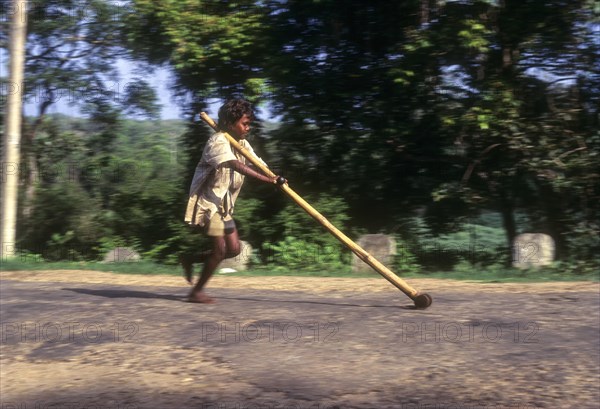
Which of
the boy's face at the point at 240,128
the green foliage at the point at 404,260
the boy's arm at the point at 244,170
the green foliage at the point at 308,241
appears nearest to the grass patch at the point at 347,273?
the green foliage at the point at 404,260

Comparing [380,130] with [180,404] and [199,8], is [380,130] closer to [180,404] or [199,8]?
[199,8]

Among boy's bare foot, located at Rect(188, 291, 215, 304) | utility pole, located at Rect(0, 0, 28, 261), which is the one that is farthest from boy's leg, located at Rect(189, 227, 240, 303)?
utility pole, located at Rect(0, 0, 28, 261)

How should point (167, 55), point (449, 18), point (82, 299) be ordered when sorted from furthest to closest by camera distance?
point (167, 55) < point (449, 18) < point (82, 299)

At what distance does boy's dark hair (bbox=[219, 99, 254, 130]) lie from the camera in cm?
682

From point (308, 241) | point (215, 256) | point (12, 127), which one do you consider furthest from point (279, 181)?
point (12, 127)

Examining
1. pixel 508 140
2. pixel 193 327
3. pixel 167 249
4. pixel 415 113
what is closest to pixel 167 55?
pixel 167 249

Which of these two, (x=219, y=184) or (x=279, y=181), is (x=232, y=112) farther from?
(x=279, y=181)

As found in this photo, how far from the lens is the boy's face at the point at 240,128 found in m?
6.84

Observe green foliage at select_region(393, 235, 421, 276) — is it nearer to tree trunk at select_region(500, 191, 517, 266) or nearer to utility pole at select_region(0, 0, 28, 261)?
tree trunk at select_region(500, 191, 517, 266)

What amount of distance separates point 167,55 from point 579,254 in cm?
796

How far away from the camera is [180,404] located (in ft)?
15.0

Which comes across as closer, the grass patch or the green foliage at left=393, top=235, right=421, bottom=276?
the grass patch

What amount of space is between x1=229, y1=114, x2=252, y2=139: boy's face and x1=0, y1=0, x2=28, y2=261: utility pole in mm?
7597

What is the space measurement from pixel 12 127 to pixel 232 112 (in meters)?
7.68
